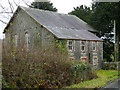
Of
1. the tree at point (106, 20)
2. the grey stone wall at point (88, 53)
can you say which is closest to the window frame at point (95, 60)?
the grey stone wall at point (88, 53)

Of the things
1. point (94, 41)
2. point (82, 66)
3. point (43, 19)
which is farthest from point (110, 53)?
point (82, 66)

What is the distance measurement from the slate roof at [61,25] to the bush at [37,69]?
29.2ft

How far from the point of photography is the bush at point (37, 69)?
9.61 meters

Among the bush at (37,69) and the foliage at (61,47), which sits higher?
the foliage at (61,47)

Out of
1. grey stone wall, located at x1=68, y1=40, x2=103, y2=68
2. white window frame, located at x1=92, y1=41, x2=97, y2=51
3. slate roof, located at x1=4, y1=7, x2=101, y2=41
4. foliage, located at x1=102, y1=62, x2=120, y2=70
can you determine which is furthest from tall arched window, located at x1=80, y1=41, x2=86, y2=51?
foliage, located at x1=102, y1=62, x2=120, y2=70

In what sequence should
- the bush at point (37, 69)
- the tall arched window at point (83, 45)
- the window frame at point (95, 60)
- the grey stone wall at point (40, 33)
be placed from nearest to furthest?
the bush at point (37, 69) → the grey stone wall at point (40, 33) → the tall arched window at point (83, 45) → the window frame at point (95, 60)

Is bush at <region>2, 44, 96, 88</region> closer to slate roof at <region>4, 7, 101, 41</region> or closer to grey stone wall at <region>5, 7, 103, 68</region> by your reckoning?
slate roof at <region>4, 7, 101, 41</region>

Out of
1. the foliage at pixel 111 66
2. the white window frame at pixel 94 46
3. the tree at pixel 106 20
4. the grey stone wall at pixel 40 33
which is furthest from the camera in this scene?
the tree at pixel 106 20

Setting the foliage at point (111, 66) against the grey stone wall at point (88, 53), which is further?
the foliage at point (111, 66)

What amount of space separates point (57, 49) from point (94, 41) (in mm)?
13732

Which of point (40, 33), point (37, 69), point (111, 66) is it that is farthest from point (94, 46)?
point (37, 69)

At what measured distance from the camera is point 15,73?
9.81 meters

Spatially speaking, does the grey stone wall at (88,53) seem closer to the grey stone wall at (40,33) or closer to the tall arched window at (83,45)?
the grey stone wall at (40,33)

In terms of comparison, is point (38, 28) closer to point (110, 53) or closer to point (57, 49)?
point (57, 49)
